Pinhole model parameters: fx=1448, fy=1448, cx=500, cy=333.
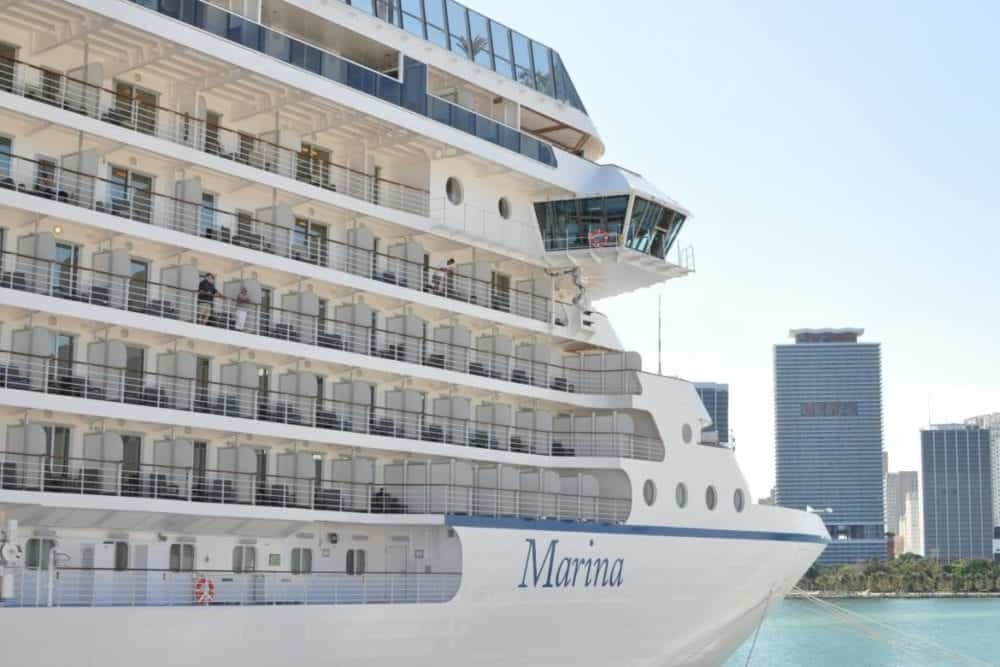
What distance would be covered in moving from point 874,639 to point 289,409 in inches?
2184

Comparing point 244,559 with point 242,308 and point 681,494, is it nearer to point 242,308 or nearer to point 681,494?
point 242,308

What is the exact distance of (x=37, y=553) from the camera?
Answer: 21.6 m

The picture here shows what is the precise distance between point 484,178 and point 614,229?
3.29m

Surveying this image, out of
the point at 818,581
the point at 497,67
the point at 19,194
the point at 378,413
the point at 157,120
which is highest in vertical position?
the point at 497,67

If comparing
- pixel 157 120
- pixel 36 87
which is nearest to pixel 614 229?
pixel 157 120

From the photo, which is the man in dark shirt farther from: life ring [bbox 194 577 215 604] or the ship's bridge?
the ship's bridge

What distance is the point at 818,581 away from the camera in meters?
166

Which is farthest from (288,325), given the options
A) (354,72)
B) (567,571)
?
(567,571)

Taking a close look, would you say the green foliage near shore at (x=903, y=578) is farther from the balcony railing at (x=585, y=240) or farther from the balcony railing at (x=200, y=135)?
the balcony railing at (x=200, y=135)

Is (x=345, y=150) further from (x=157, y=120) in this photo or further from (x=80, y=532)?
(x=80, y=532)

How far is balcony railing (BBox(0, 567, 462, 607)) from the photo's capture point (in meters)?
21.0

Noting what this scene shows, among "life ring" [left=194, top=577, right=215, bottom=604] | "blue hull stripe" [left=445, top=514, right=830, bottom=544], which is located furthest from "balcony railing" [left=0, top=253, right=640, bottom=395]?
"life ring" [left=194, top=577, right=215, bottom=604]

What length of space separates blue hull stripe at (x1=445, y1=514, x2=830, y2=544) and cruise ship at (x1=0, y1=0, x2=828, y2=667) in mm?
62

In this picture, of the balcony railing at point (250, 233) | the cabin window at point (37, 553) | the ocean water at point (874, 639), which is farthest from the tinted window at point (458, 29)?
the ocean water at point (874, 639)
